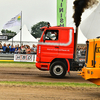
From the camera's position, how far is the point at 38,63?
11617mm

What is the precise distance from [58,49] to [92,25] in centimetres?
2337

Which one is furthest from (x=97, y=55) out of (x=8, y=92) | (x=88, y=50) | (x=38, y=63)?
(x=38, y=63)

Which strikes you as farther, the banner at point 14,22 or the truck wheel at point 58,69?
the banner at point 14,22

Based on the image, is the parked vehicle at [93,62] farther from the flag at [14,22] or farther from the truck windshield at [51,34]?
the flag at [14,22]

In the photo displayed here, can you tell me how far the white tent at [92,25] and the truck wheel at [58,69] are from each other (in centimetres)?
2010

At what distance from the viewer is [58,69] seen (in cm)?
1140

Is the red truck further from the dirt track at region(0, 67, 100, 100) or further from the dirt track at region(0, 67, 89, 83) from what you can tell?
the dirt track at region(0, 67, 100, 100)

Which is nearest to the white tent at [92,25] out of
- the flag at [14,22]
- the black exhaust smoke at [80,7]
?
the flag at [14,22]

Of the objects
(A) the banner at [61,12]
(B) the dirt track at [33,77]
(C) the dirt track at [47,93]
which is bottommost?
(B) the dirt track at [33,77]

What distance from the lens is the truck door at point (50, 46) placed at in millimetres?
11234

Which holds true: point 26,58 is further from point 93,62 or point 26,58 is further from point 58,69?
point 93,62

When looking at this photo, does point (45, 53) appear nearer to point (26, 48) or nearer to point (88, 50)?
point (88, 50)

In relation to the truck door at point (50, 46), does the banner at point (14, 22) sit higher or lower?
higher

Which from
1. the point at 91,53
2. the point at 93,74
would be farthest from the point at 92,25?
the point at 93,74
